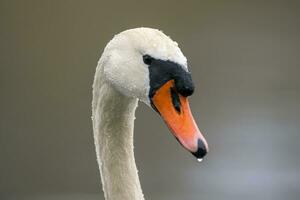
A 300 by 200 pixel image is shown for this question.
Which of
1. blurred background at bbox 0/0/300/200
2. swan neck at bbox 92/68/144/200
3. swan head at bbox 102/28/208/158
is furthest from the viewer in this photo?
blurred background at bbox 0/0/300/200

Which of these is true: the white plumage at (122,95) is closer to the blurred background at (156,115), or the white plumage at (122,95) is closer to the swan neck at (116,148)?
the swan neck at (116,148)

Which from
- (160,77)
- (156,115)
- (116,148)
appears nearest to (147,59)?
(160,77)

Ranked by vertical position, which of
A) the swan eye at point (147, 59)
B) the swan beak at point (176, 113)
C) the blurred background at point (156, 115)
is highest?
the blurred background at point (156, 115)

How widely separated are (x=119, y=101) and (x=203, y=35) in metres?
1.50

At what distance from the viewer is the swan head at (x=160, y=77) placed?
22.7 inches

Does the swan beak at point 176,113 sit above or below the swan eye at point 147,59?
below

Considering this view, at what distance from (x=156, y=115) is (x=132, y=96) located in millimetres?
1470

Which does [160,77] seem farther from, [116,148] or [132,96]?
[116,148]

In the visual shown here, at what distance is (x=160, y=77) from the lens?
583 mm

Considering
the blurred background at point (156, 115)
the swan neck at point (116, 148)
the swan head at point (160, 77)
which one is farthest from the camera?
the blurred background at point (156, 115)

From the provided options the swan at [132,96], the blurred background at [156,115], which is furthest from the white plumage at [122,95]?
the blurred background at [156,115]

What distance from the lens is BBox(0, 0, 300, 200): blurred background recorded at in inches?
80.5

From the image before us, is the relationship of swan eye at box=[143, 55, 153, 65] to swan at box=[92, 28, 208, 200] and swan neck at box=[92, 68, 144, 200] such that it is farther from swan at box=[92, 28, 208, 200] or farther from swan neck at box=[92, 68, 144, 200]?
swan neck at box=[92, 68, 144, 200]

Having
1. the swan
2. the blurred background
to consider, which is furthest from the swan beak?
the blurred background
